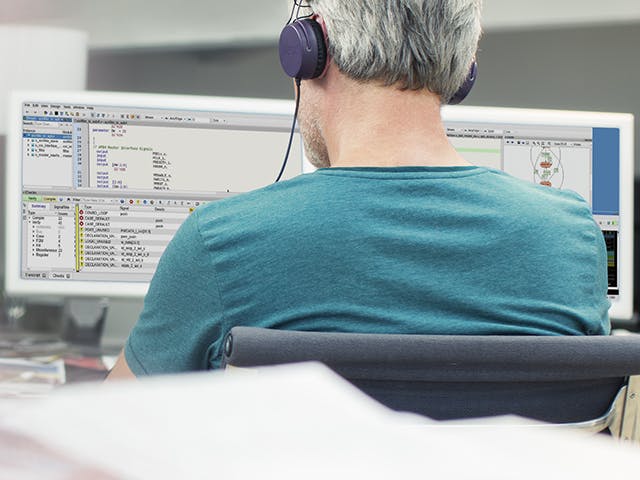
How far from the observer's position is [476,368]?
59 cm

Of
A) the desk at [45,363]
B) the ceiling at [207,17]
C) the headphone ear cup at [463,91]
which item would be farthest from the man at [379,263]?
the ceiling at [207,17]

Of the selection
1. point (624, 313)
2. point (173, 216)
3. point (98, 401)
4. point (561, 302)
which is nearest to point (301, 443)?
point (98, 401)

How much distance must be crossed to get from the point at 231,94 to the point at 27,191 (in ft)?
2.94

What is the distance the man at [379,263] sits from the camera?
2.26ft

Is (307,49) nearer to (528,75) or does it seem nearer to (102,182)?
(102,182)

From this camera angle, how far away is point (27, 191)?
4.42 feet

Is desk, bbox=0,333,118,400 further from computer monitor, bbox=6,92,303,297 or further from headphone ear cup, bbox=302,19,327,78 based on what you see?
headphone ear cup, bbox=302,19,327,78

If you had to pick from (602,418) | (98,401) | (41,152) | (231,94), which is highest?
(231,94)

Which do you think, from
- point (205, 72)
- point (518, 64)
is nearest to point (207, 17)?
point (205, 72)

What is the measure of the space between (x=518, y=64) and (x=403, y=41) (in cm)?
141

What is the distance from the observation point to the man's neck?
824 millimetres

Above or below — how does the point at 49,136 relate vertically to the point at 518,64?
below

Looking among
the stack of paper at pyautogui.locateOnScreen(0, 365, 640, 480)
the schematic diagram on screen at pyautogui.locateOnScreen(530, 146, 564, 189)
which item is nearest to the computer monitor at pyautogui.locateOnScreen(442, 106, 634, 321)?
the schematic diagram on screen at pyautogui.locateOnScreen(530, 146, 564, 189)

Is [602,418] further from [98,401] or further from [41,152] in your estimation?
[41,152]
